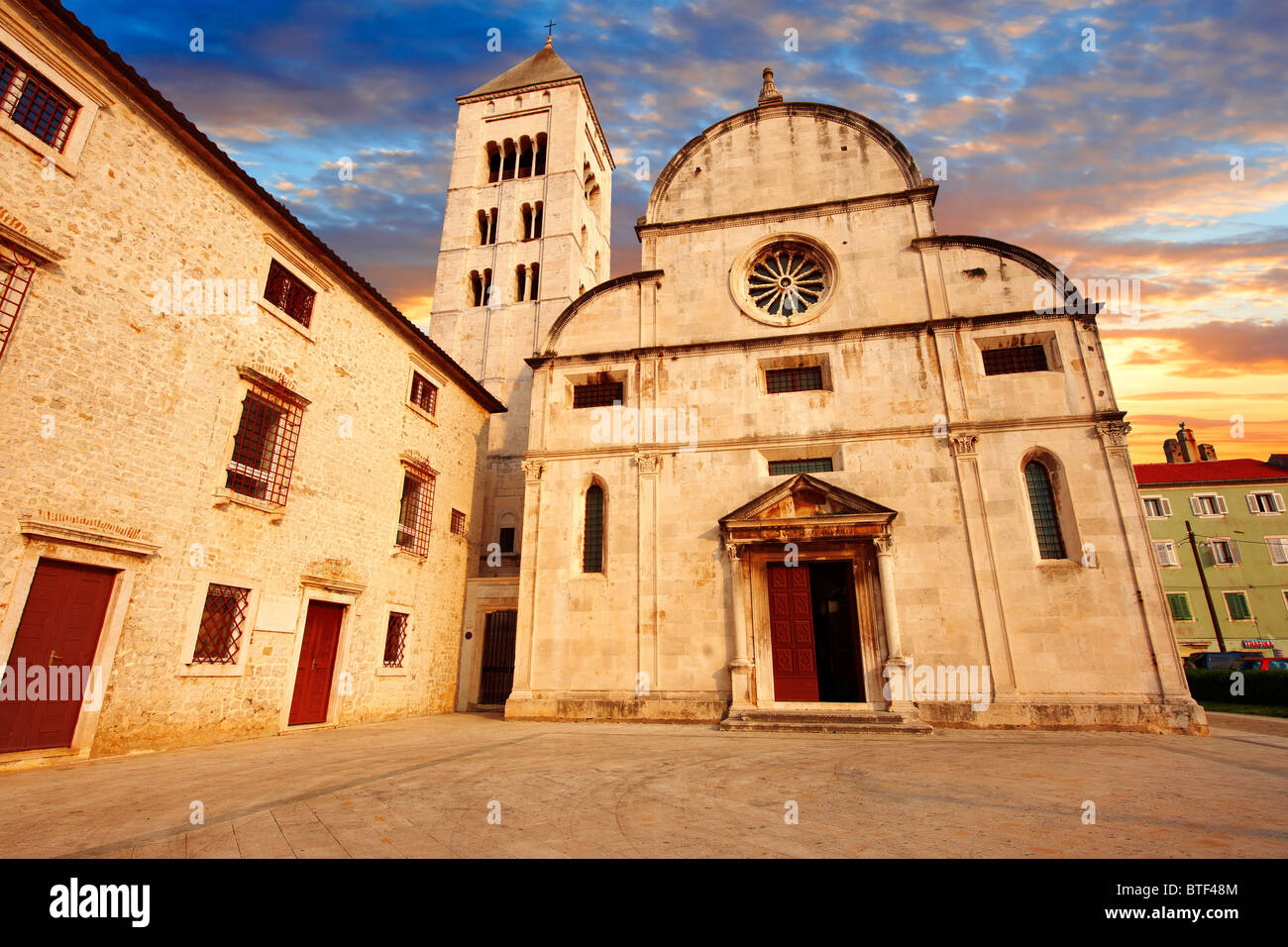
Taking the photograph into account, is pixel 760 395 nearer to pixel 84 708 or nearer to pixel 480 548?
pixel 480 548

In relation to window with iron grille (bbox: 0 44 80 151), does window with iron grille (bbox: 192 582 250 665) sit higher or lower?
lower

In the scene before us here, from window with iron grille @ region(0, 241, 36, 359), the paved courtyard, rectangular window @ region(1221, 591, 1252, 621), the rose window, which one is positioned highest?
the rose window

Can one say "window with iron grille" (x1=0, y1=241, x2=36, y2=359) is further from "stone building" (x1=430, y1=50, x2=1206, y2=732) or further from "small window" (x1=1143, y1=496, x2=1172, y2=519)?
"small window" (x1=1143, y1=496, x2=1172, y2=519)

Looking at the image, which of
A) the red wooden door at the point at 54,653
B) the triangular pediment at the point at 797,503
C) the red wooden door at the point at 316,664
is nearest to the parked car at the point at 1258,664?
the triangular pediment at the point at 797,503

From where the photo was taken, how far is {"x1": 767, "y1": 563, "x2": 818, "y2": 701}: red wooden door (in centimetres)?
1349

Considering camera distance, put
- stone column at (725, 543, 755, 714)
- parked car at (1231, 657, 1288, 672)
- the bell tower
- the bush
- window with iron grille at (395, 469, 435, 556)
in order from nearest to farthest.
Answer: stone column at (725, 543, 755, 714), window with iron grille at (395, 469, 435, 556), the bush, parked car at (1231, 657, 1288, 672), the bell tower

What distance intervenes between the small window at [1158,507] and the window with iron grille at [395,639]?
43167 millimetres

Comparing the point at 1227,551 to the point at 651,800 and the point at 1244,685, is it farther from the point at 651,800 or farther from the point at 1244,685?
the point at 651,800

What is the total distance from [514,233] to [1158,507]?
138 feet

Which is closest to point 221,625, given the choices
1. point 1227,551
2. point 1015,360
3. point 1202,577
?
point 1015,360

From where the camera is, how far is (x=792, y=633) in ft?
45.4

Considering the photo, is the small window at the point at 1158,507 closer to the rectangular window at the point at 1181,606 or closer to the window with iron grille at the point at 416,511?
the rectangular window at the point at 1181,606

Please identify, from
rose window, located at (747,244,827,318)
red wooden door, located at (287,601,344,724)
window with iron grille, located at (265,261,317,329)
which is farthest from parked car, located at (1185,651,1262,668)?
window with iron grille, located at (265,261,317,329)

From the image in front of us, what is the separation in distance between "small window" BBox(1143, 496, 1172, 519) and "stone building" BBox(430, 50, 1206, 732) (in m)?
30.7
